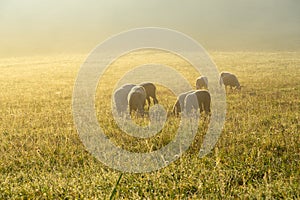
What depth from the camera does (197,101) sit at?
1100 cm

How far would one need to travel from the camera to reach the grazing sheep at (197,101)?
10953mm

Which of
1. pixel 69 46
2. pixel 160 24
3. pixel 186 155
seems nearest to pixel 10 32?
pixel 69 46

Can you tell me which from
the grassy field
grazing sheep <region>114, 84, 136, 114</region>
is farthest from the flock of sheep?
the grassy field

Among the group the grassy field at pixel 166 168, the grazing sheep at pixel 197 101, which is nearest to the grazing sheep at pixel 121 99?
the grassy field at pixel 166 168

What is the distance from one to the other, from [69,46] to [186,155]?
85.6 metres

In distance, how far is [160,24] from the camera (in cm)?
11681

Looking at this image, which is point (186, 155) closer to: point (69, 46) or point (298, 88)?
point (298, 88)

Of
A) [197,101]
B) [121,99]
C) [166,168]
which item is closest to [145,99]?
[121,99]

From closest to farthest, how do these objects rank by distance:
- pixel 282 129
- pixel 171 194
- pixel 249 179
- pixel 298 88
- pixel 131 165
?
1. pixel 171 194
2. pixel 249 179
3. pixel 131 165
4. pixel 282 129
5. pixel 298 88

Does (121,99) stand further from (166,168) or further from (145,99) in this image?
(166,168)

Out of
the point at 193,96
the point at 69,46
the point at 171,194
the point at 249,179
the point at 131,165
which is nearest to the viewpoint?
the point at 171,194

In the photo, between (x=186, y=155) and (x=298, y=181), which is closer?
(x=298, y=181)

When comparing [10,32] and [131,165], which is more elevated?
[10,32]

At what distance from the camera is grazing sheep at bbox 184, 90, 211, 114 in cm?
1095
